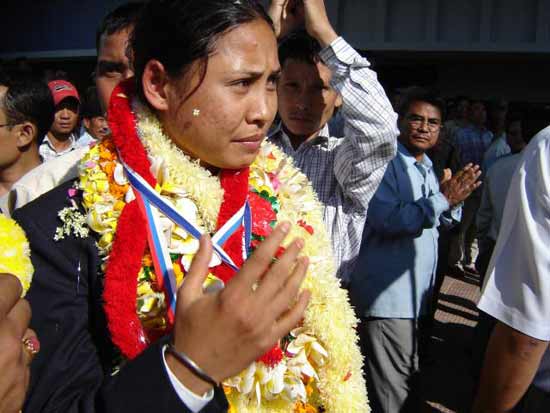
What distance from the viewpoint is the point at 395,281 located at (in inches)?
127

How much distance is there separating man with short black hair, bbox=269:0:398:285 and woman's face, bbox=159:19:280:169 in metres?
0.74

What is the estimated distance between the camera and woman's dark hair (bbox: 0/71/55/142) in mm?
2619

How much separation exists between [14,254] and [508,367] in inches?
55.7

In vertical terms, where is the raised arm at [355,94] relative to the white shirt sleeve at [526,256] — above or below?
above

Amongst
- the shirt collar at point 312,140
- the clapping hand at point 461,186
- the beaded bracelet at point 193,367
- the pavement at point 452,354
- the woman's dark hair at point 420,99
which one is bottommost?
the pavement at point 452,354

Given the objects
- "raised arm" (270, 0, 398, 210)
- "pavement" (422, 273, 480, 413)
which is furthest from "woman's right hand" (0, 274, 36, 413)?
"pavement" (422, 273, 480, 413)

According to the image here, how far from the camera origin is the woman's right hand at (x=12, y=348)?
37.3 inches

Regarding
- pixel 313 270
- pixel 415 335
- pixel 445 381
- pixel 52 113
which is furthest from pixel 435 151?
pixel 313 270

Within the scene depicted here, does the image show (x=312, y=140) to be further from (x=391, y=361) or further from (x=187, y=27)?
(x=391, y=361)

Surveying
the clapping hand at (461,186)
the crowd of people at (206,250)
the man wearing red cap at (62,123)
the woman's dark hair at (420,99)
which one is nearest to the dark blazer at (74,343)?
the crowd of people at (206,250)

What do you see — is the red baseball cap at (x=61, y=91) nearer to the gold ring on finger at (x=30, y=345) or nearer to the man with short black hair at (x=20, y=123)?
the man with short black hair at (x=20, y=123)

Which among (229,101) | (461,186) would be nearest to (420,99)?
(461,186)

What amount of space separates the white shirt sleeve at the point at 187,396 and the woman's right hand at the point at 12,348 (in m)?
0.26

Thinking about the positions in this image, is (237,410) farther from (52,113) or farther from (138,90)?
(52,113)
